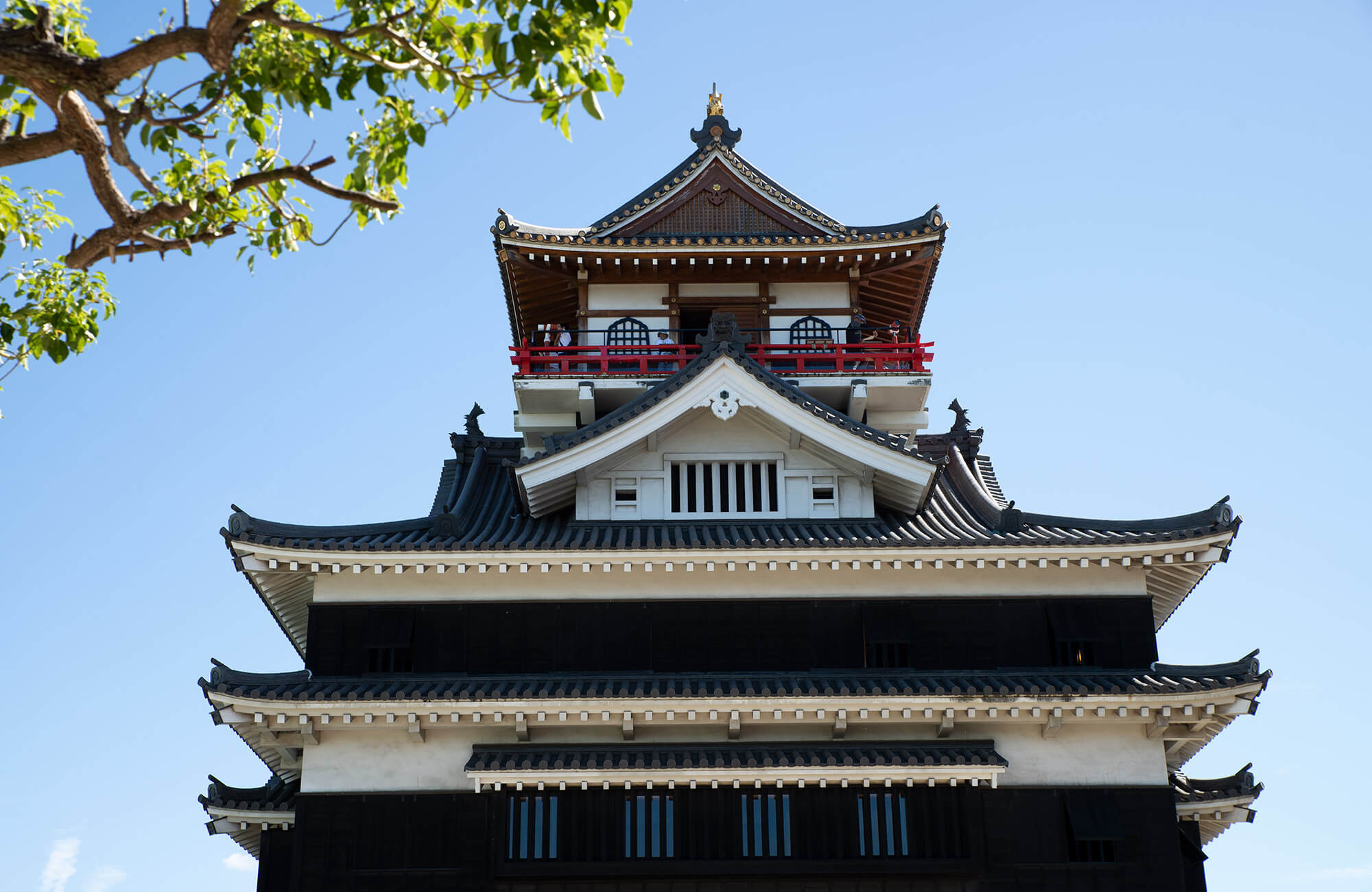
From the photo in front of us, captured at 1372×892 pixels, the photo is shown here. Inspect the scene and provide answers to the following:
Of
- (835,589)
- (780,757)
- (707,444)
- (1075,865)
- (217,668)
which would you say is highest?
(707,444)

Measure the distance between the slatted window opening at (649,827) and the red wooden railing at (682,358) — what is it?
323 inches

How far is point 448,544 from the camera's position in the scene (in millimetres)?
18672

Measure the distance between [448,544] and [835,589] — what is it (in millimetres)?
5888

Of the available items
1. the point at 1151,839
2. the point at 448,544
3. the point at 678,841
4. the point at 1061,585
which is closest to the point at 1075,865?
the point at 1151,839

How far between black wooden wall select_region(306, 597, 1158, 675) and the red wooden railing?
17.7 ft

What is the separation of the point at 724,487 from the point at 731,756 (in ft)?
16.8

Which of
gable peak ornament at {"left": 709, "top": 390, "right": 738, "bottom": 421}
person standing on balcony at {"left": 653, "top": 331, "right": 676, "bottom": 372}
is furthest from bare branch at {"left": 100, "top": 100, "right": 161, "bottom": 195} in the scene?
person standing on balcony at {"left": 653, "top": 331, "right": 676, "bottom": 372}

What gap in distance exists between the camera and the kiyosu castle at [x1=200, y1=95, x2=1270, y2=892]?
1747cm

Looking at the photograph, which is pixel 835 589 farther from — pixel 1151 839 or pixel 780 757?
pixel 1151 839

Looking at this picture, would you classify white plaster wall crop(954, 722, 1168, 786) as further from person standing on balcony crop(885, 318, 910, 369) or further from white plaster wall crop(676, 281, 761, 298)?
white plaster wall crop(676, 281, 761, 298)

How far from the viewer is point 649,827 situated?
58.0ft

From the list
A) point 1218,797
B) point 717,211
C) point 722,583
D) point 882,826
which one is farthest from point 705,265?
point 1218,797

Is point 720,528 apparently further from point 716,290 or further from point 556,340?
point 556,340

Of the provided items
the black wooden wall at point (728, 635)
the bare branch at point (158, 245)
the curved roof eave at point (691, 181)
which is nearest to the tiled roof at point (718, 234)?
the curved roof eave at point (691, 181)
